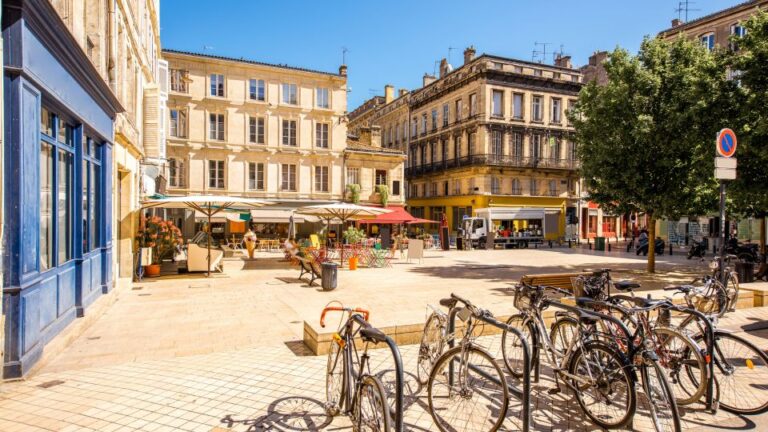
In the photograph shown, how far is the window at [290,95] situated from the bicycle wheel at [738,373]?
28.0m

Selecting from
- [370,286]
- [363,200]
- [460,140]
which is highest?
[460,140]

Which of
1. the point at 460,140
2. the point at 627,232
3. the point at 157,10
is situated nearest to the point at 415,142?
the point at 460,140

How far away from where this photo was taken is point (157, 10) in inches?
786

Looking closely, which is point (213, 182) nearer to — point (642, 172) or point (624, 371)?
point (642, 172)

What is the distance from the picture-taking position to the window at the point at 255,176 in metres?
29.2

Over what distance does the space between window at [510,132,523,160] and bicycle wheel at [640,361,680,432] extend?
3514cm

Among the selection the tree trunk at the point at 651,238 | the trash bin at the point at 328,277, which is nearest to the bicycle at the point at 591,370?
the trash bin at the point at 328,277

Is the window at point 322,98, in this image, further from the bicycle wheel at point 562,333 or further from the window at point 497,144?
the bicycle wheel at point 562,333

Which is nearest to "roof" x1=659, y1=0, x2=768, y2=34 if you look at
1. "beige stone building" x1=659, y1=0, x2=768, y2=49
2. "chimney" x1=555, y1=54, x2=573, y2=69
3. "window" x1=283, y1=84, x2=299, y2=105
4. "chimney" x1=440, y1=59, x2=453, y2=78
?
"beige stone building" x1=659, y1=0, x2=768, y2=49

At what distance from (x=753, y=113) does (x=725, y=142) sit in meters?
5.11

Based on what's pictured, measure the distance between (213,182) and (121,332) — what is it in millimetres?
22768

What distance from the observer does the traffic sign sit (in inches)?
295

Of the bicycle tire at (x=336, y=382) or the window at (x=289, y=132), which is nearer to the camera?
the bicycle tire at (x=336, y=382)

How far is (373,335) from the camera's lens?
344 cm
